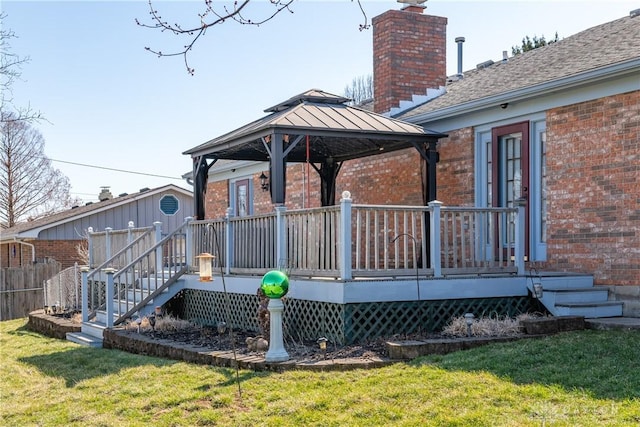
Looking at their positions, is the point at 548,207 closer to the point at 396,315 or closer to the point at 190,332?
the point at 396,315

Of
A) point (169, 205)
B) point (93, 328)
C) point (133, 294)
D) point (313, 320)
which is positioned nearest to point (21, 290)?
point (93, 328)

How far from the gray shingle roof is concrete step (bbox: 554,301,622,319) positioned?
312cm

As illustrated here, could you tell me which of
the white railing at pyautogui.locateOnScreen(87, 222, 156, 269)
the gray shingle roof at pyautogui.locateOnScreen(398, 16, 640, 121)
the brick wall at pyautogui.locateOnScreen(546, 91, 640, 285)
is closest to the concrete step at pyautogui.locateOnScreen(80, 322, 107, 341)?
the white railing at pyautogui.locateOnScreen(87, 222, 156, 269)

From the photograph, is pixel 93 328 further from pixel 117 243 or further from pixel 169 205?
pixel 169 205

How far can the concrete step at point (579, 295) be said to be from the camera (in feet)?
33.2

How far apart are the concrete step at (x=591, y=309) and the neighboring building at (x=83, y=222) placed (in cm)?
2162

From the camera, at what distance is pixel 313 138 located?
13109 millimetres

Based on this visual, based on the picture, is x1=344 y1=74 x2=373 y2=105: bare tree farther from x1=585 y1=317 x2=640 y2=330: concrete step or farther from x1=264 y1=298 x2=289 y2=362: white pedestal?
x1=264 y1=298 x2=289 y2=362: white pedestal

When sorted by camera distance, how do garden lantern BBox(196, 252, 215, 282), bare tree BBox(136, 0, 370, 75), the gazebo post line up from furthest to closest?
1. the gazebo post
2. garden lantern BBox(196, 252, 215, 282)
3. bare tree BBox(136, 0, 370, 75)

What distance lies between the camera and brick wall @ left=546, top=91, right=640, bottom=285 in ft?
32.7

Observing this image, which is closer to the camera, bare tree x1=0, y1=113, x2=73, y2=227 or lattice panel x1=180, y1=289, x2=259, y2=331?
lattice panel x1=180, y1=289, x2=259, y2=331

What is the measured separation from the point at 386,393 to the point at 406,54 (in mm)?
9651

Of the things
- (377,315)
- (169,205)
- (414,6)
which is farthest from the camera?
(169,205)

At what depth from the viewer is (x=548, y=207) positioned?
11211mm
